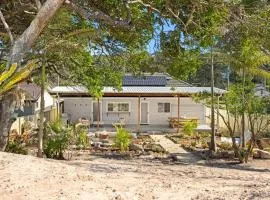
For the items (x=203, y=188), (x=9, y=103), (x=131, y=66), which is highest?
(x=131, y=66)

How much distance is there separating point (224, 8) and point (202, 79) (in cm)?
6352

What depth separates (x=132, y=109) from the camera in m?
43.1

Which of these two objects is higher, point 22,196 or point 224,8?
point 224,8

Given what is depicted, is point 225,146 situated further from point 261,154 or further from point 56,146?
point 56,146

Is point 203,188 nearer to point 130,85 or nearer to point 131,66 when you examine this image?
point 131,66

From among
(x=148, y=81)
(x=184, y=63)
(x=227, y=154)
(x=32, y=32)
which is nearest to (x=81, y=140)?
(x=227, y=154)

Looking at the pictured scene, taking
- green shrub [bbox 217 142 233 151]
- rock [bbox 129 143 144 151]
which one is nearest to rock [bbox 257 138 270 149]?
green shrub [bbox 217 142 233 151]

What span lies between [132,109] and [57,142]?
24.7m

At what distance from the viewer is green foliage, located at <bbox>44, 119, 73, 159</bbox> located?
18.5 meters

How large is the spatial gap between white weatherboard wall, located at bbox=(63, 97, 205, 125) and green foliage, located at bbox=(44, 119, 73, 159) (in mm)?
23355

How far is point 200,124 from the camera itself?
4162 cm

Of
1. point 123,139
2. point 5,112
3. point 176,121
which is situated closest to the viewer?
point 5,112

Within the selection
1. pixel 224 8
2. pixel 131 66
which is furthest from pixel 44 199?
pixel 131 66

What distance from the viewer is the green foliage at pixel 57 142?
18547 millimetres
